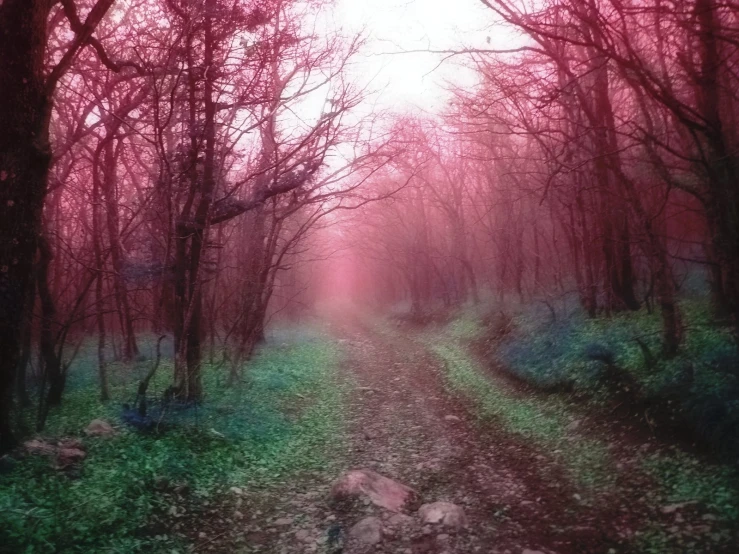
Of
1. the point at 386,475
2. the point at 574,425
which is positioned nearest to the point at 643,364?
the point at 574,425

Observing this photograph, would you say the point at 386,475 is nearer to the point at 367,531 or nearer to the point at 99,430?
the point at 367,531

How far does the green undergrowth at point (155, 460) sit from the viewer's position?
198 inches

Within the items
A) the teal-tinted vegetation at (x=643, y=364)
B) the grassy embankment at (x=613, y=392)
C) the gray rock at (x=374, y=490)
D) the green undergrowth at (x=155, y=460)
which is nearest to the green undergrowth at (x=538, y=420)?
the grassy embankment at (x=613, y=392)

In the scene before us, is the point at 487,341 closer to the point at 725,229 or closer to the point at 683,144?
the point at 683,144

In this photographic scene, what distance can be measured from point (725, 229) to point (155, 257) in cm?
1031

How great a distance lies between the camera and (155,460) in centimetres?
674

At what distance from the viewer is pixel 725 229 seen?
6.12 metres

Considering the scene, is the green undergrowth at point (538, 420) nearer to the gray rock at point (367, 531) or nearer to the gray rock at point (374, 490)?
the gray rock at point (374, 490)

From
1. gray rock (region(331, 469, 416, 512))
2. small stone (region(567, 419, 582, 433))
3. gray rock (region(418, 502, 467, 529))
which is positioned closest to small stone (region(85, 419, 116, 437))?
gray rock (region(331, 469, 416, 512))

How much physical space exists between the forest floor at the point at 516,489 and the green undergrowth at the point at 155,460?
594 mm

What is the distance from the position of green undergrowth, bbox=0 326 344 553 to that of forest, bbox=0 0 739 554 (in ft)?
0.12

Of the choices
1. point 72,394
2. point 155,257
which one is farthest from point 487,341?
point 72,394

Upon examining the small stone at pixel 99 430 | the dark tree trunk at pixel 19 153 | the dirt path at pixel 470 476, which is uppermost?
the dark tree trunk at pixel 19 153

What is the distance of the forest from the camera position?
5.47m
